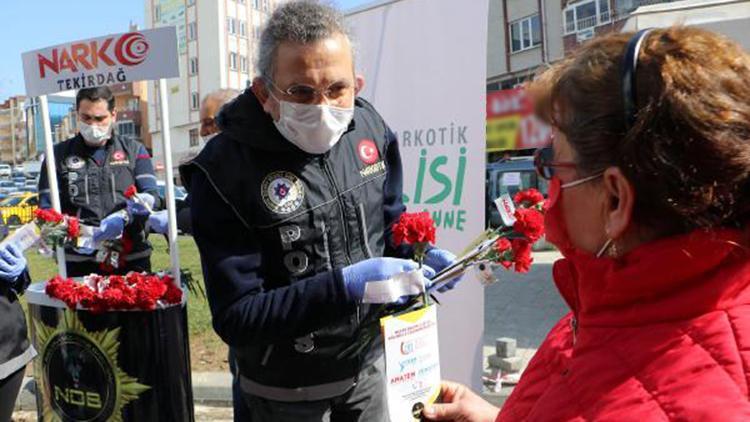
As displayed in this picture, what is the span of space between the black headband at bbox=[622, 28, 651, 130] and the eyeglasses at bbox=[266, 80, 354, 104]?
1.07 meters

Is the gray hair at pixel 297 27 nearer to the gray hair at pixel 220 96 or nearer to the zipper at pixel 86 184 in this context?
the gray hair at pixel 220 96

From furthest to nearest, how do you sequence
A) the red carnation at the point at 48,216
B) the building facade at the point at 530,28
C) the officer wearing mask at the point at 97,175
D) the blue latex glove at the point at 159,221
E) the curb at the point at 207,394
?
the building facade at the point at 530,28 → the curb at the point at 207,394 → the officer wearing mask at the point at 97,175 → the blue latex glove at the point at 159,221 → the red carnation at the point at 48,216

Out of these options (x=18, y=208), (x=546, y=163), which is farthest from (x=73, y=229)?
(x=18, y=208)

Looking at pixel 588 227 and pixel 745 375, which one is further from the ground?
pixel 588 227

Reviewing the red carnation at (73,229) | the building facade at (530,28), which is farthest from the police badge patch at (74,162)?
the building facade at (530,28)

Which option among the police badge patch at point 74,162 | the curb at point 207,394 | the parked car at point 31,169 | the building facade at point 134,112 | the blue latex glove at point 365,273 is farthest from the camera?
the building facade at point 134,112

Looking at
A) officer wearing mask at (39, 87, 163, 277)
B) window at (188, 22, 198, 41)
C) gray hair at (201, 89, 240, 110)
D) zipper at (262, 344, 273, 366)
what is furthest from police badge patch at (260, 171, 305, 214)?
window at (188, 22, 198, 41)

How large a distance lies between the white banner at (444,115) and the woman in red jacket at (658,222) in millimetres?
2289

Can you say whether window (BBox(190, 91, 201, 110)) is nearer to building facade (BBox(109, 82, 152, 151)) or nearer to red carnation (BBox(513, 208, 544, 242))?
building facade (BBox(109, 82, 152, 151))

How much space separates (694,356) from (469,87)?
256cm

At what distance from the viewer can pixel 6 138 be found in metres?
81.4

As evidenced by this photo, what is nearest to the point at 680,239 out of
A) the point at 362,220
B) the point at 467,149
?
the point at 362,220

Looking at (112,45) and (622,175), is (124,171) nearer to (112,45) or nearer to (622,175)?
(112,45)

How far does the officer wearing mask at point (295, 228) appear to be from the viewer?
177 centimetres
